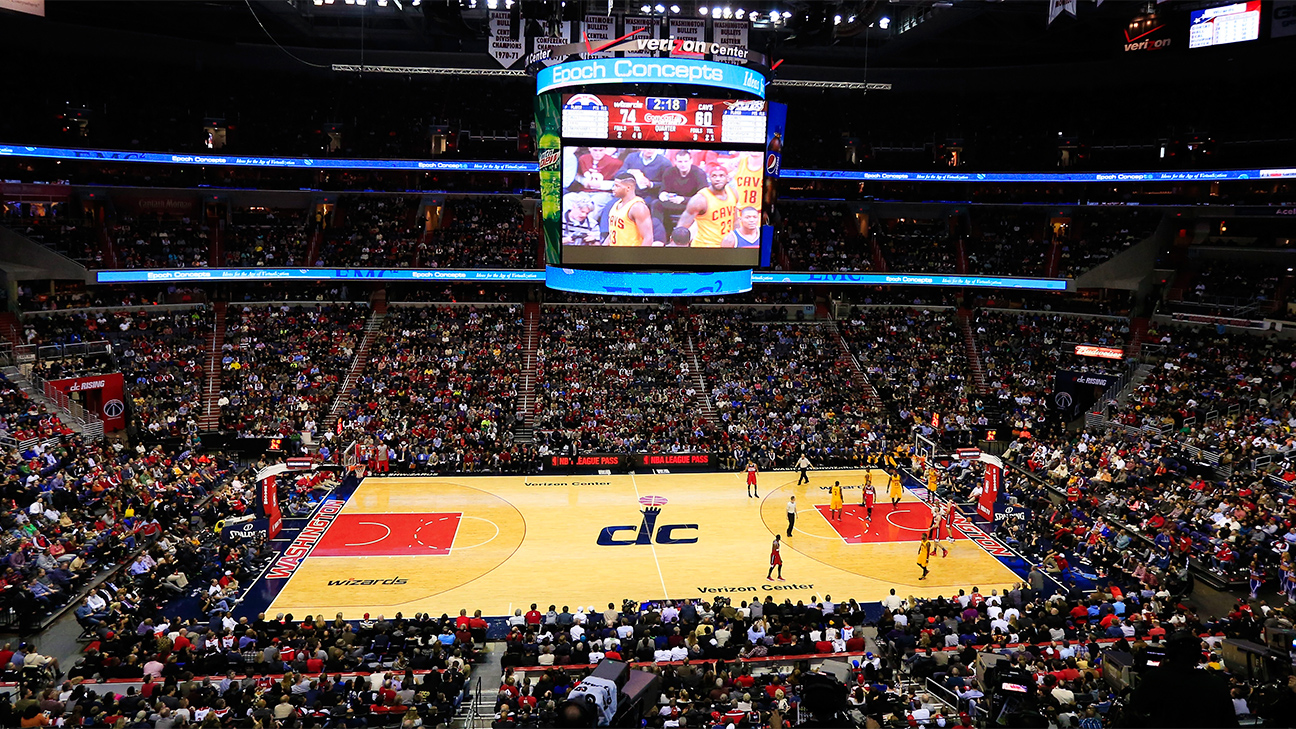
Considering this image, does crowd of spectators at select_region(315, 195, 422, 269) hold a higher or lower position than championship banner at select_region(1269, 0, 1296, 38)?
lower

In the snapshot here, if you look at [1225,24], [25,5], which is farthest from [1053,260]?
[25,5]

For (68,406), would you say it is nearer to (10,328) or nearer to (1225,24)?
(10,328)

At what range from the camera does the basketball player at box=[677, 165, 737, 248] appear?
29266 mm

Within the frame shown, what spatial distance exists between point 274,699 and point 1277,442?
31430 mm

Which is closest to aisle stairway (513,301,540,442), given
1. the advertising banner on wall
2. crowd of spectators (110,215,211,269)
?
crowd of spectators (110,215,211,269)

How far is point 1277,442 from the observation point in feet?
92.3

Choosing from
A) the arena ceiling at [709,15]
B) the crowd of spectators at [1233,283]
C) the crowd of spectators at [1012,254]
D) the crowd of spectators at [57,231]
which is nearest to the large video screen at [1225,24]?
the arena ceiling at [709,15]

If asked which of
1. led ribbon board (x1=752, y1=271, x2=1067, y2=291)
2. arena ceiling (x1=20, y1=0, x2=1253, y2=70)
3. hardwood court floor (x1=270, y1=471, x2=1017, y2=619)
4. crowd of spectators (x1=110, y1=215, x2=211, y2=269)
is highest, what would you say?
arena ceiling (x1=20, y1=0, x2=1253, y2=70)

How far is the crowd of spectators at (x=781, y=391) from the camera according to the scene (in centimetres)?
→ 3716

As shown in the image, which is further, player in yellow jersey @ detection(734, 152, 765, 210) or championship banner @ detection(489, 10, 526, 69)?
championship banner @ detection(489, 10, 526, 69)

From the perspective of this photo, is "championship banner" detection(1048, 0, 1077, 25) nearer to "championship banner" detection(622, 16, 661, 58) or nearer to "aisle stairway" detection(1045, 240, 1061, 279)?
"championship banner" detection(622, 16, 661, 58)

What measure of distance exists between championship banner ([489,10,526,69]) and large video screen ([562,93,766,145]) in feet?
11.0

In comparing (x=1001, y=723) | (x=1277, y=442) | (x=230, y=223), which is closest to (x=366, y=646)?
(x=1001, y=723)

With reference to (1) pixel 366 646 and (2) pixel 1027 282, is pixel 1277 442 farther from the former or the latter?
(1) pixel 366 646
